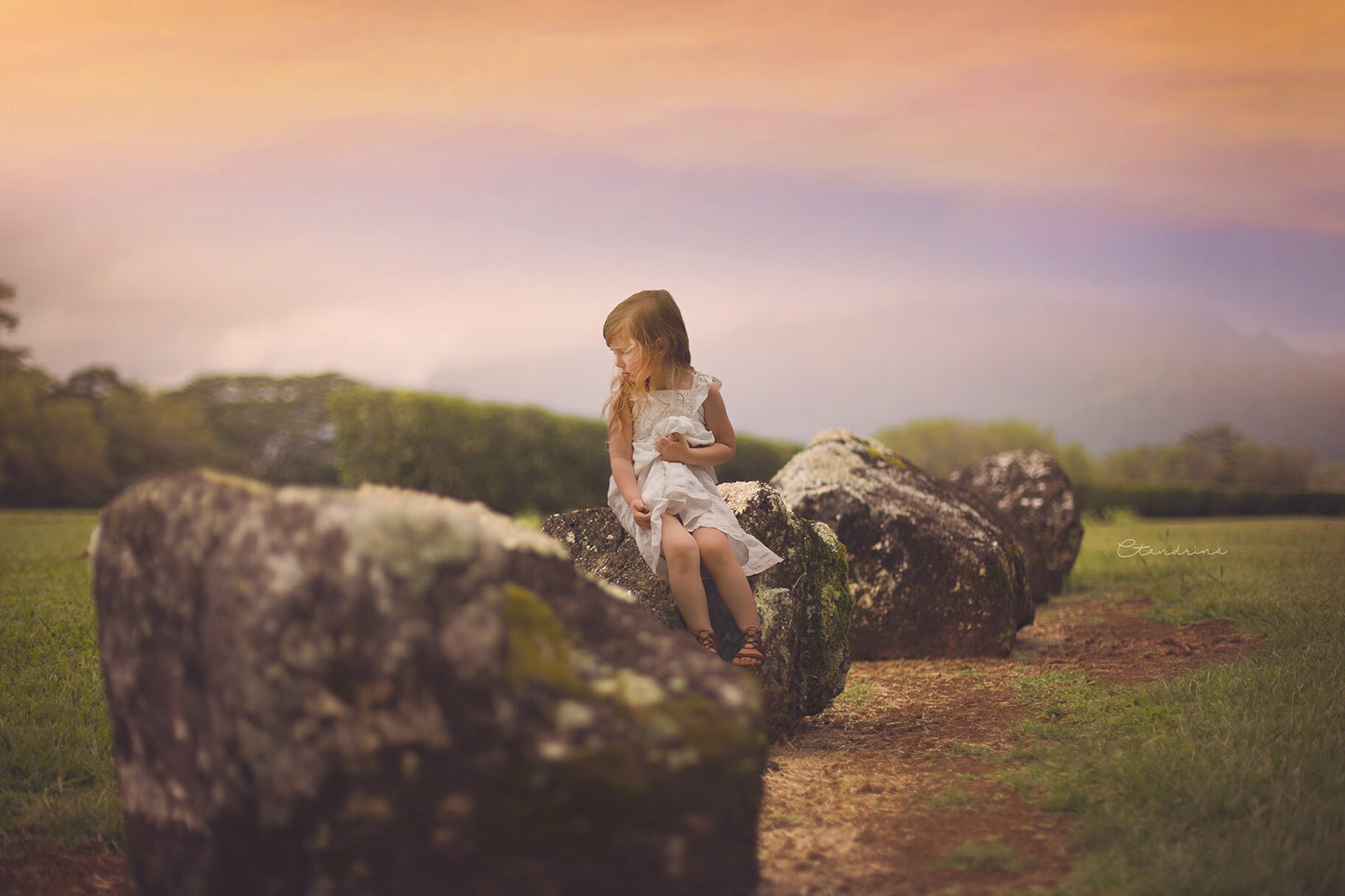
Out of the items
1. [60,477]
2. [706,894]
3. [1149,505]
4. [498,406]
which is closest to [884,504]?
[706,894]

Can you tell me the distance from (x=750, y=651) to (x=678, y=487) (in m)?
0.90

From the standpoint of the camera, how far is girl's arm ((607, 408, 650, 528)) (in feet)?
15.4

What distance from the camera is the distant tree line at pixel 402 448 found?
56.2 ft

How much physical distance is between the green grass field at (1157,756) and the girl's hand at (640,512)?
211 centimetres

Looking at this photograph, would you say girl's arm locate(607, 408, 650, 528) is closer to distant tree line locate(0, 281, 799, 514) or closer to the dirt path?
the dirt path

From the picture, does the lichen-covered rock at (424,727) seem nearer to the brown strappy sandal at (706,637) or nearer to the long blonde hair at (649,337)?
the brown strappy sandal at (706,637)

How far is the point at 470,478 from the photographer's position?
57.6 ft

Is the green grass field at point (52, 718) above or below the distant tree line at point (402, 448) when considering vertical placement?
below

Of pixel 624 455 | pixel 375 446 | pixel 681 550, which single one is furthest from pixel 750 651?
pixel 375 446

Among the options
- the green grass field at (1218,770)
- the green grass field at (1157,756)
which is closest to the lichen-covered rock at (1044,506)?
the green grass field at (1157,756)

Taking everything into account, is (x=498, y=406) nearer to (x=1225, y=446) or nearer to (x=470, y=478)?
(x=470, y=478)

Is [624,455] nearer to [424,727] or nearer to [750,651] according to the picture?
[750,651]

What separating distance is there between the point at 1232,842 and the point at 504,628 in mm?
2697

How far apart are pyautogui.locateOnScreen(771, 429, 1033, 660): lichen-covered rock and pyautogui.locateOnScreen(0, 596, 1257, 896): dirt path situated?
22 cm
